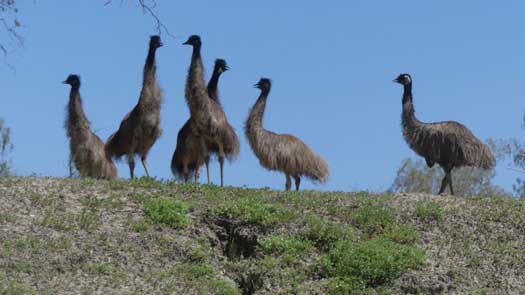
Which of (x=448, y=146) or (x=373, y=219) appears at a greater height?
(x=448, y=146)

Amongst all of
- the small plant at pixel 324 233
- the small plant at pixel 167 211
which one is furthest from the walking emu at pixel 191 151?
the small plant at pixel 324 233

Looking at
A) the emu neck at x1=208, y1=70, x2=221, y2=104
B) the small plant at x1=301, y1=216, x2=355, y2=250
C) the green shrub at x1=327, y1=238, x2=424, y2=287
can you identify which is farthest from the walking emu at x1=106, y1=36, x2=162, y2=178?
the green shrub at x1=327, y1=238, x2=424, y2=287

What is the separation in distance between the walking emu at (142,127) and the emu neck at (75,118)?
4.83 feet

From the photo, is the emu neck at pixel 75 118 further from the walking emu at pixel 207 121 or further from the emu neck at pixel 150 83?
the walking emu at pixel 207 121

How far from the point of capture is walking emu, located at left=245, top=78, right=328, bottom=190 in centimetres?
1959

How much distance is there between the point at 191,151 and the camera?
62.1 ft

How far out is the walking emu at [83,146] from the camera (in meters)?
20.2

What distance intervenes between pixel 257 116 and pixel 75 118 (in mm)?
3307

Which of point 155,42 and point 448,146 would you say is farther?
point 155,42

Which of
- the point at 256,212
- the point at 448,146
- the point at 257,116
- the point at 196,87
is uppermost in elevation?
the point at 196,87

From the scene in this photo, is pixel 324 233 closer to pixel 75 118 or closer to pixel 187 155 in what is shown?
pixel 187 155

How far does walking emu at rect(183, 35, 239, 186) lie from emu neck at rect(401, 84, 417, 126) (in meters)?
2.93

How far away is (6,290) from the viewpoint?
40.4 feet

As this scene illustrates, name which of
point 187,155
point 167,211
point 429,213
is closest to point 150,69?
point 187,155
